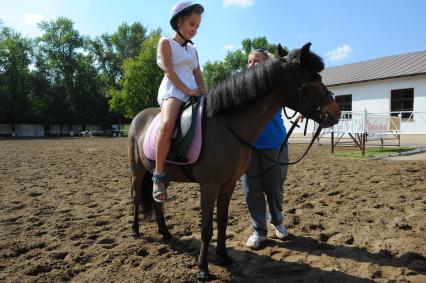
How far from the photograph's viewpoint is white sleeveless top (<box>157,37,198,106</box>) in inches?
129

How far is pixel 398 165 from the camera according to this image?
29.8 feet

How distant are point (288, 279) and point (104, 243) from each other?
2.15 m

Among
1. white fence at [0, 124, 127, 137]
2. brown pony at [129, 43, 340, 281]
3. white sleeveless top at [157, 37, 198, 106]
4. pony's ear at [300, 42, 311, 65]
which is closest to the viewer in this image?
pony's ear at [300, 42, 311, 65]

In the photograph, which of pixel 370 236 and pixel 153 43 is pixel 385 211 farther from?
pixel 153 43

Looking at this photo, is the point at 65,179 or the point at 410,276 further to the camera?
the point at 65,179

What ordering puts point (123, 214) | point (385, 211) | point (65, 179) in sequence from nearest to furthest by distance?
point (385, 211), point (123, 214), point (65, 179)

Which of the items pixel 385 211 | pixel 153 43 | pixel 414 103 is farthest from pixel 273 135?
pixel 153 43

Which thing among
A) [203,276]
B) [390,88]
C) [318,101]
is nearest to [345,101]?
[390,88]

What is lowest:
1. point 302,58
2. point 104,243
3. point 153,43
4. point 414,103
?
point 104,243

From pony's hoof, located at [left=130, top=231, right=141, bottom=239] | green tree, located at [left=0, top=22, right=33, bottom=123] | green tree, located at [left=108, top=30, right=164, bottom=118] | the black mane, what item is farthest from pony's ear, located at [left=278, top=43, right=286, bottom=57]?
green tree, located at [left=0, top=22, right=33, bottom=123]

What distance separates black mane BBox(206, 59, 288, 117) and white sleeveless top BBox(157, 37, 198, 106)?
0.28 meters

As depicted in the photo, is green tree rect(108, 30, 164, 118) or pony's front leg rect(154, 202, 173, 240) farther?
green tree rect(108, 30, 164, 118)

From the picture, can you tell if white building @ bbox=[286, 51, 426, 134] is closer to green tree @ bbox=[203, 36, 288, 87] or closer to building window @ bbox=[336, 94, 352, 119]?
building window @ bbox=[336, 94, 352, 119]

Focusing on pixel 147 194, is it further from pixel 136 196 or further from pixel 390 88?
pixel 390 88
